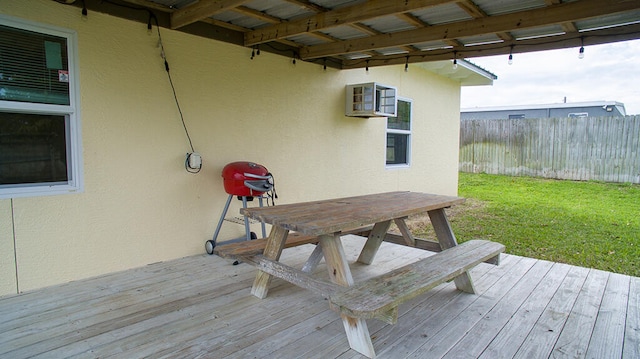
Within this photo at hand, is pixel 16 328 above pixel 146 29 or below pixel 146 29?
below

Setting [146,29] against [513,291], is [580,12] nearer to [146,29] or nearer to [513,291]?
[513,291]

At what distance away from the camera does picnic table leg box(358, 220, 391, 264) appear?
131 inches

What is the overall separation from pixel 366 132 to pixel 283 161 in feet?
5.57

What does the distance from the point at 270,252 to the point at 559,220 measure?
5.12m

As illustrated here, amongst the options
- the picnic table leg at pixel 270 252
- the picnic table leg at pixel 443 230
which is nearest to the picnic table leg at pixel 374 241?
the picnic table leg at pixel 443 230

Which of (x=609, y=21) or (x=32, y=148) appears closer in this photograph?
(x=32, y=148)

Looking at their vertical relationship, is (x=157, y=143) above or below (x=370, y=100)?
below

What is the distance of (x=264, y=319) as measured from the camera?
227cm

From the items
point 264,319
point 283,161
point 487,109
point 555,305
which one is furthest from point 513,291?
point 487,109

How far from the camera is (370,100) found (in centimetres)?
488

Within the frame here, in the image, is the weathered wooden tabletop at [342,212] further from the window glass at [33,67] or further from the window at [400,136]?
the window at [400,136]

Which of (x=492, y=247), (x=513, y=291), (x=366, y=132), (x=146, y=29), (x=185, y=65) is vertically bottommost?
(x=513, y=291)

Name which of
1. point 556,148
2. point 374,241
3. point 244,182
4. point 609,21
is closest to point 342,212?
point 374,241

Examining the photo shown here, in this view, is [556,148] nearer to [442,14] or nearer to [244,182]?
[442,14]
